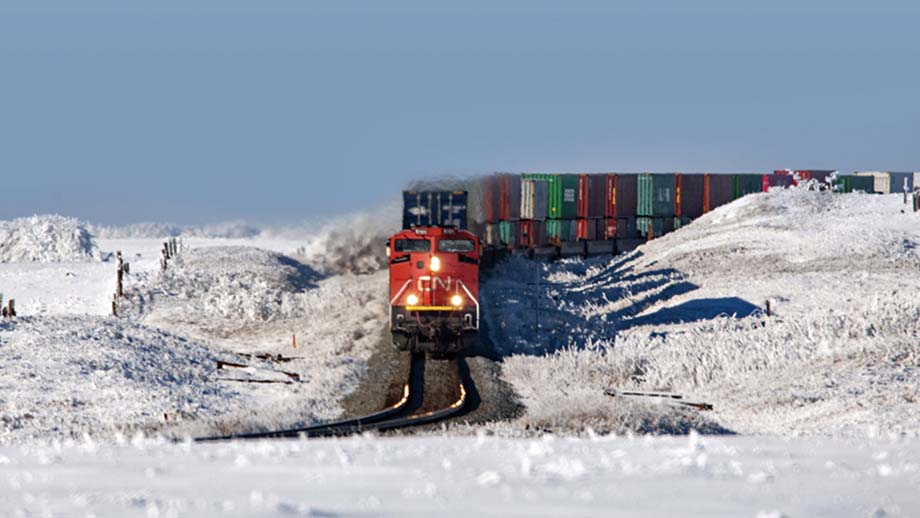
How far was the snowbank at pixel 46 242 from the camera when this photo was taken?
215 feet

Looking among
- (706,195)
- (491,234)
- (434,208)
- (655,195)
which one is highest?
(706,195)

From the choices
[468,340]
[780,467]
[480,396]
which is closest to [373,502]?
[780,467]

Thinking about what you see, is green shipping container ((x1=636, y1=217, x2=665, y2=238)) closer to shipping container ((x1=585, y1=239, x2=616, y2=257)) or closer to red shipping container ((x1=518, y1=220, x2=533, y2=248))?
shipping container ((x1=585, y1=239, x2=616, y2=257))

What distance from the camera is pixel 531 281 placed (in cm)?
5006

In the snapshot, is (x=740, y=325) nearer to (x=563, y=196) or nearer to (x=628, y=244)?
(x=563, y=196)

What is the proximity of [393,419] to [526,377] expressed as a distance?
6.39 metres

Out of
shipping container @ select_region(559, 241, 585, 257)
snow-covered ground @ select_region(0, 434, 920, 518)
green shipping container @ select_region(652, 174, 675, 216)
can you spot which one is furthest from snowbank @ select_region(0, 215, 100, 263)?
snow-covered ground @ select_region(0, 434, 920, 518)

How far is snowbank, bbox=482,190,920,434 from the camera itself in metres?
20.6

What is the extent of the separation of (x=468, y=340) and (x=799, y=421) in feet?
33.9

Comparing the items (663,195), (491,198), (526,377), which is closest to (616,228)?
(663,195)

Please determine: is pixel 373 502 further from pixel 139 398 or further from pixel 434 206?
pixel 434 206

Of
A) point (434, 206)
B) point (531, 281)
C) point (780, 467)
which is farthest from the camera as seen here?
point (531, 281)

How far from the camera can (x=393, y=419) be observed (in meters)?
20.1

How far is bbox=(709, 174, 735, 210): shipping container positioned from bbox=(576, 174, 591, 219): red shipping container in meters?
11.4
